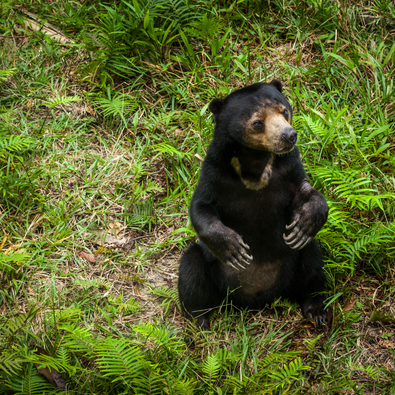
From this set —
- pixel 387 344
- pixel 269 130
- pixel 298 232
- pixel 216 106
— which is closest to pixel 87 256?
pixel 216 106

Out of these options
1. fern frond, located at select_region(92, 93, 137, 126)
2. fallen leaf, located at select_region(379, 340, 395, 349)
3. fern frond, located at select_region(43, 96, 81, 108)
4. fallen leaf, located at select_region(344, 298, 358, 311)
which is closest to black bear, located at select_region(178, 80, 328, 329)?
fallen leaf, located at select_region(344, 298, 358, 311)

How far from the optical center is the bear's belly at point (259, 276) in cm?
436

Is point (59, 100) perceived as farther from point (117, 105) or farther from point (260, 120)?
point (260, 120)

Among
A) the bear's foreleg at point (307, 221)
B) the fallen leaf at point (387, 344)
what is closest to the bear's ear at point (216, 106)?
the bear's foreleg at point (307, 221)

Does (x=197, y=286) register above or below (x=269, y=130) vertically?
below

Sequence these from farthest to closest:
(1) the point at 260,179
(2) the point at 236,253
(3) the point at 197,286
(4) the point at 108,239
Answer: (4) the point at 108,239 < (3) the point at 197,286 < (1) the point at 260,179 < (2) the point at 236,253

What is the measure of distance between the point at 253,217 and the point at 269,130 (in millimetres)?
765

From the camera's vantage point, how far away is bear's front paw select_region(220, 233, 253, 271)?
12.9 feet

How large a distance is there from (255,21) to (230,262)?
4.01 metres

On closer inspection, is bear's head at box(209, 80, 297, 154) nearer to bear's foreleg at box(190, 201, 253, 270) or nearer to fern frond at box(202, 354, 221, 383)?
bear's foreleg at box(190, 201, 253, 270)

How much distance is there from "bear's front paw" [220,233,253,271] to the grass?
2.17ft

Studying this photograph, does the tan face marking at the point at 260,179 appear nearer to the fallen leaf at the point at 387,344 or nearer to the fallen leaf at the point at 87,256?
the fallen leaf at the point at 387,344

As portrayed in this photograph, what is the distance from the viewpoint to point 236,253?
13.0 feet

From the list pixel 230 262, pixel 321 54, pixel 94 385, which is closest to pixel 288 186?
pixel 230 262
